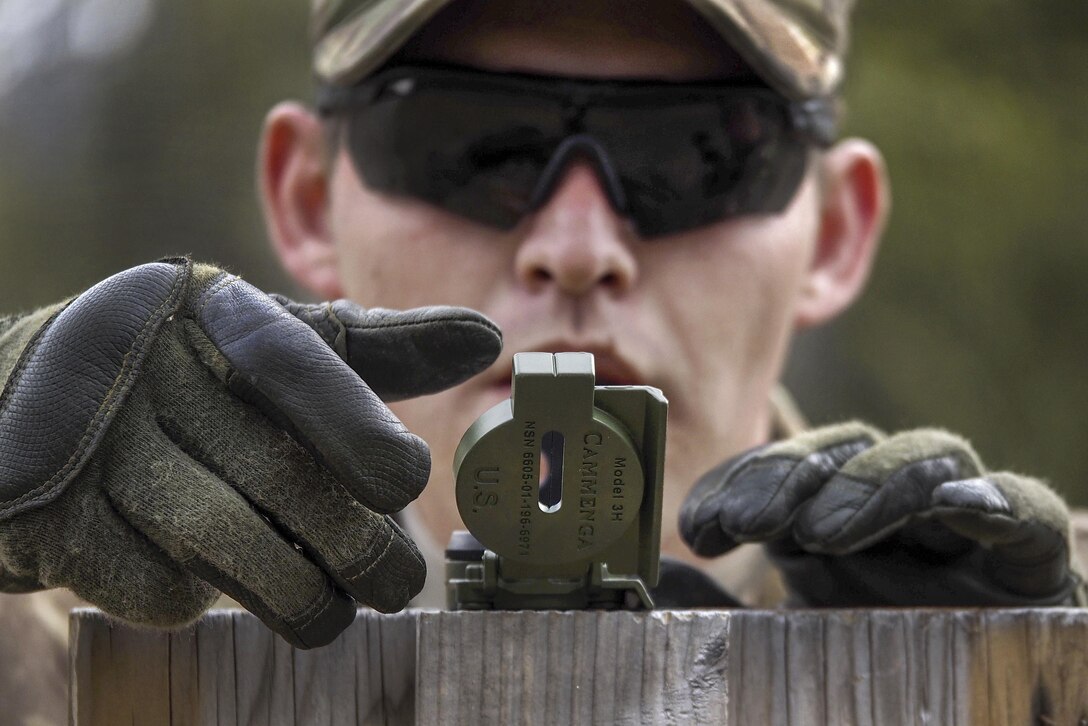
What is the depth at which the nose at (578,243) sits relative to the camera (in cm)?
237

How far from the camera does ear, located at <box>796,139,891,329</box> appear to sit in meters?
3.02

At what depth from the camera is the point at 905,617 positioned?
132 centimetres

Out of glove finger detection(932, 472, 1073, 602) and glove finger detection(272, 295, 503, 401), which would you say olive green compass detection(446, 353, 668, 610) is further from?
glove finger detection(932, 472, 1073, 602)

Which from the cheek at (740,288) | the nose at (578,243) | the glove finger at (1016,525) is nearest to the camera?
the glove finger at (1016,525)

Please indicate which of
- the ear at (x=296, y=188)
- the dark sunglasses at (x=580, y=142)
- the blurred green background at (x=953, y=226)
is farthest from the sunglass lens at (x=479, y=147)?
the blurred green background at (x=953, y=226)

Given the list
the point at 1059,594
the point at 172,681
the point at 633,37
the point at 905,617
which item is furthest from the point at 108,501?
the point at 633,37

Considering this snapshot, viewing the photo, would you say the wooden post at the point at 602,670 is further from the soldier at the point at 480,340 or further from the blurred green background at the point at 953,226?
the blurred green background at the point at 953,226

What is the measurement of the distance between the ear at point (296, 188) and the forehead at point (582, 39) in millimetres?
580

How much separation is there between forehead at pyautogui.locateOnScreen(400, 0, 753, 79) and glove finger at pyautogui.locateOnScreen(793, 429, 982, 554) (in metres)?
1.17

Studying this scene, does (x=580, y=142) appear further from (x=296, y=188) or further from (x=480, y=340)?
(x=480, y=340)

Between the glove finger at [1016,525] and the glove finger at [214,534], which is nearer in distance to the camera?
the glove finger at [214,534]

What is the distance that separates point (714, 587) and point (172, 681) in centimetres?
73

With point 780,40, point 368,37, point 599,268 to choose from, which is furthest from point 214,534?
point 780,40

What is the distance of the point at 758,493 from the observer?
4.84 feet
